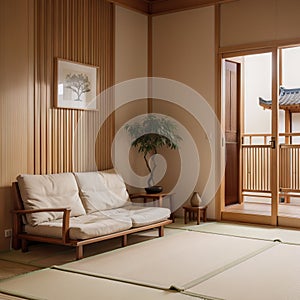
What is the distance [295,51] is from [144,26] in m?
3.87

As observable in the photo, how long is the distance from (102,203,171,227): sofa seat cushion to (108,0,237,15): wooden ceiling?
118 inches

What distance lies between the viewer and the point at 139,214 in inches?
220

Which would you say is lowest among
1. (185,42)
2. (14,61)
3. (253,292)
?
(253,292)

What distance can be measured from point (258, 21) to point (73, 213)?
370cm

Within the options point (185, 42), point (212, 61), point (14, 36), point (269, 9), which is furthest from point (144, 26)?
point (14, 36)

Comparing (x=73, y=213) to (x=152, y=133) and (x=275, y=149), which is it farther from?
(x=275, y=149)

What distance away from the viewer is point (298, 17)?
20.9 feet

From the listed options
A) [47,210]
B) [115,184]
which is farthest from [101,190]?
[47,210]

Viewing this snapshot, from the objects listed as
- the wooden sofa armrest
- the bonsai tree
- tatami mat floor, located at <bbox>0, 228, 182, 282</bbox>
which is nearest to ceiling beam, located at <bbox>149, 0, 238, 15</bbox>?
the bonsai tree

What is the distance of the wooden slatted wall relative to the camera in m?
5.61

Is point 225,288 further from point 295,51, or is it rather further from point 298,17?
point 295,51

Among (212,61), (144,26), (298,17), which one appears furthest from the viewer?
(144,26)

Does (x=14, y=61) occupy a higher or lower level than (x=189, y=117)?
higher

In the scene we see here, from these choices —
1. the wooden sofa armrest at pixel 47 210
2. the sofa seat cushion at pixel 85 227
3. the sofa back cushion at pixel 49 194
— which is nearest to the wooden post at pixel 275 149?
the sofa seat cushion at pixel 85 227
